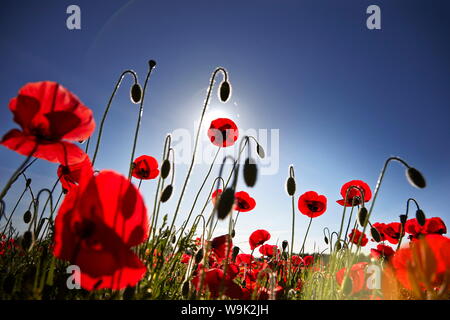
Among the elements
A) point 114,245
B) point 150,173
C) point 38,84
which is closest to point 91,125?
point 38,84

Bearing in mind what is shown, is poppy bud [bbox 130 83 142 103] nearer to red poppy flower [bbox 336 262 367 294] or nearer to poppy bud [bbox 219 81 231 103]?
poppy bud [bbox 219 81 231 103]

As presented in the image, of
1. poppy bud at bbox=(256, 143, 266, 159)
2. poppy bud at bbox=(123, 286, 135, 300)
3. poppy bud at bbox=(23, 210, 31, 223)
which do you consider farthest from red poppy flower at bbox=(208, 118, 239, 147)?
poppy bud at bbox=(23, 210, 31, 223)

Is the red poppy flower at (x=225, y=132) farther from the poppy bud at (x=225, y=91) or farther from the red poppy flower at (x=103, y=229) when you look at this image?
the red poppy flower at (x=103, y=229)

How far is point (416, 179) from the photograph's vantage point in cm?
151

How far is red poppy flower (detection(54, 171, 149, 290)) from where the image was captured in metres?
0.86

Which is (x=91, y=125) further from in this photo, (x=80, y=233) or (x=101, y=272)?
(x=101, y=272)

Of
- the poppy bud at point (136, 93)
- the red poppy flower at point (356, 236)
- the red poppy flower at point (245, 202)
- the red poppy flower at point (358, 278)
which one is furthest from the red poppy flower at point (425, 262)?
the red poppy flower at point (245, 202)

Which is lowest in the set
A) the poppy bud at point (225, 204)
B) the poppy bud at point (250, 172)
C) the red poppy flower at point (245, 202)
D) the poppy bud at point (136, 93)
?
the poppy bud at point (225, 204)

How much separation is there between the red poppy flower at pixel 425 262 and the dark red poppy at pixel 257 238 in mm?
3189

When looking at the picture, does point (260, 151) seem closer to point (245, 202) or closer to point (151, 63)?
point (151, 63)

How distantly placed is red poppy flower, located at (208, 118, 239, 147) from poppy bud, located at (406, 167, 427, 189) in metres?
1.40

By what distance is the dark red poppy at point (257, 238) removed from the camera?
4207mm

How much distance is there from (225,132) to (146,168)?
2.74 ft

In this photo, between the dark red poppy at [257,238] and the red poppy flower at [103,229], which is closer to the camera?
the red poppy flower at [103,229]
